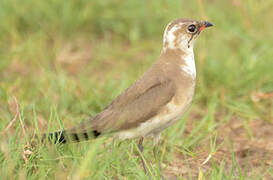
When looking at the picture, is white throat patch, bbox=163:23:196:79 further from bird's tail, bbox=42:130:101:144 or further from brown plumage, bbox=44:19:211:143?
bird's tail, bbox=42:130:101:144

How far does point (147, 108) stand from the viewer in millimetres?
3836

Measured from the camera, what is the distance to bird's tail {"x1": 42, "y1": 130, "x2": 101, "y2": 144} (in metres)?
3.69

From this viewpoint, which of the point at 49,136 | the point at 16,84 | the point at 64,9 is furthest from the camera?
the point at 64,9

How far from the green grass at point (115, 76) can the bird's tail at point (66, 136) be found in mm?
58

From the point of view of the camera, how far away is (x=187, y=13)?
6.82 meters

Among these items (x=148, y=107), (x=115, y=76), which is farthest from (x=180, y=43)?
(x=115, y=76)

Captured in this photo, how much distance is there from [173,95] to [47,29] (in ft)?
11.4

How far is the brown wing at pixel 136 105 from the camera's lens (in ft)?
12.5

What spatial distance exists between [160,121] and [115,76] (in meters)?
2.57

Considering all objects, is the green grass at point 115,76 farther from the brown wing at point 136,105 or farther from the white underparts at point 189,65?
the white underparts at point 189,65

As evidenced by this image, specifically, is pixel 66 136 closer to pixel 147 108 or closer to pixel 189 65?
pixel 147 108

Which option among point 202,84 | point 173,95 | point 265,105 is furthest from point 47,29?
point 173,95

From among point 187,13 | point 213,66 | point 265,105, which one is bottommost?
point 265,105

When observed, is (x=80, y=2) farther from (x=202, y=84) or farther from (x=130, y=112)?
(x=130, y=112)
